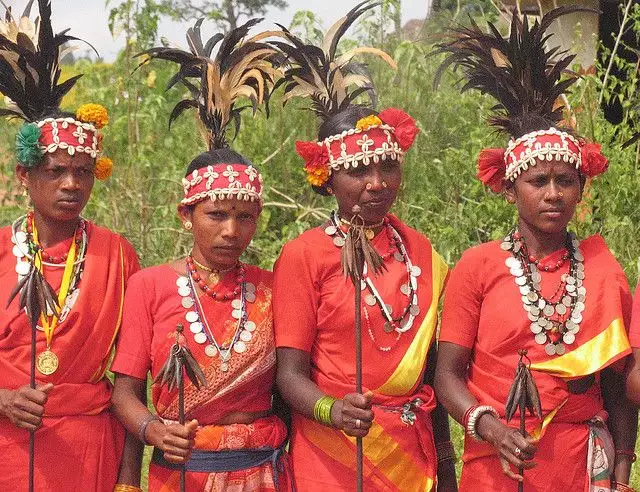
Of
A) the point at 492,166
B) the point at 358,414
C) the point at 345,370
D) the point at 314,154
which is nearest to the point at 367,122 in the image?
the point at 314,154

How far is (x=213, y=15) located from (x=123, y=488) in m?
5.17

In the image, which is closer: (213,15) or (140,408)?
(140,408)

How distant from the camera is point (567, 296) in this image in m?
4.66

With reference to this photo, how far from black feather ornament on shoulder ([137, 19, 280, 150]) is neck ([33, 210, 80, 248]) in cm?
70

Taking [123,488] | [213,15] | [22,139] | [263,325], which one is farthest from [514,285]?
[213,15]

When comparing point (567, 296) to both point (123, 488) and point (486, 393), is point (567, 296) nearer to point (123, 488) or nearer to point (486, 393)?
point (486, 393)

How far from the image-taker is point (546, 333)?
4602 millimetres

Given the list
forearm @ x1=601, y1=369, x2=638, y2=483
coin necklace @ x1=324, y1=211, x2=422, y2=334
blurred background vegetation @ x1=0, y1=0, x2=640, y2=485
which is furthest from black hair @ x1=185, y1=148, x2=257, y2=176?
blurred background vegetation @ x1=0, y1=0, x2=640, y2=485

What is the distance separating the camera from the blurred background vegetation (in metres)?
8.84

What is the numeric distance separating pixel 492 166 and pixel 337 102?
0.76m

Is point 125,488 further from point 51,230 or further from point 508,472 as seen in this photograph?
point 508,472

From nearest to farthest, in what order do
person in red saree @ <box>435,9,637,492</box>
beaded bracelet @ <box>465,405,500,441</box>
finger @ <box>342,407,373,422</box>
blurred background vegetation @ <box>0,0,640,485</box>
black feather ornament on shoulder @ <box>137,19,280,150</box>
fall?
finger @ <box>342,407,373,422</box>
beaded bracelet @ <box>465,405,500,441</box>
person in red saree @ <box>435,9,637,492</box>
black feather ornament on shoulder @ <box>137,19,280,150</box>
blurred background vegetation @ <box>0,0,640,485</box>

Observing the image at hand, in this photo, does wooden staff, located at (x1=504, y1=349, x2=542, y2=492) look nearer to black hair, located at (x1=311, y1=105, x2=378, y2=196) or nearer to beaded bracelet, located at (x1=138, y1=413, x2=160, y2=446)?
black hair, located at (x1=311, y1=105, x2=378, y2=196)

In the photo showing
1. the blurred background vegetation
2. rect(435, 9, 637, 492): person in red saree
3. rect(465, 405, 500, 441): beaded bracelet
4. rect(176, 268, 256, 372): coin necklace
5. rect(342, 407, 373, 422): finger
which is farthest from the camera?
the blurred background vegetation
